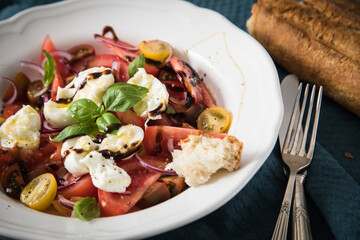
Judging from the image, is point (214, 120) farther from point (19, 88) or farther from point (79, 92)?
point (19, 88)

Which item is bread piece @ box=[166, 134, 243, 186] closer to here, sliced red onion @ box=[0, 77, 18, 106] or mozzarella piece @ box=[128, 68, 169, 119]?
mozzarella piece @ box=[128, 68, 169, 119]

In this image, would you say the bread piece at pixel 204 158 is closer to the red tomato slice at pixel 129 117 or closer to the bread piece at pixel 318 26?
the red tomato slice at pixel 129 117

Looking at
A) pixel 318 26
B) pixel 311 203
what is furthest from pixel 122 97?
pixel 318 26

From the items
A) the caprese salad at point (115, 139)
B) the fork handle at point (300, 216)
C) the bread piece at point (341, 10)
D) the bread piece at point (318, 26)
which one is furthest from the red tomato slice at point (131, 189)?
the bread piece at point (341, 10)

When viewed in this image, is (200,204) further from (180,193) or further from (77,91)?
(77,91)

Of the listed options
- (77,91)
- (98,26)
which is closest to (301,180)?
(77,91)

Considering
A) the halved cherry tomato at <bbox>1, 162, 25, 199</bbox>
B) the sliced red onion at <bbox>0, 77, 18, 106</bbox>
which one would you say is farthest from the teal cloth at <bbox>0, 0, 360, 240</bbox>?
the sliced red onion at <bbox>0, 77, 18, 106</bbox>
